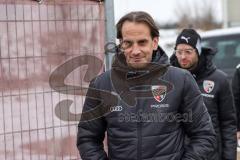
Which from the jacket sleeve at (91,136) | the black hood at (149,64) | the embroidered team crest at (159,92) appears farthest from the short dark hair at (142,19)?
the jacket sleeve at (91,136)

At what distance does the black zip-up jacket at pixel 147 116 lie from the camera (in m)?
2.86

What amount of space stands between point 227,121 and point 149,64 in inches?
66.8

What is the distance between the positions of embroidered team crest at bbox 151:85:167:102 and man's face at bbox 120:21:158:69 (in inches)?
5.6

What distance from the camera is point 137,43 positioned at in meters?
2.85

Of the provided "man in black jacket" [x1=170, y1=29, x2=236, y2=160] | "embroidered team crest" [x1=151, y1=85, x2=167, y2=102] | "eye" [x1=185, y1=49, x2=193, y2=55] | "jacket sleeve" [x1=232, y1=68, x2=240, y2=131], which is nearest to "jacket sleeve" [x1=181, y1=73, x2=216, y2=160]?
"embroidered team crest" [x1=151, y1=85, x2=167, y2=102]

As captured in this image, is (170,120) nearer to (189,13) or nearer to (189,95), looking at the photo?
(189,95)

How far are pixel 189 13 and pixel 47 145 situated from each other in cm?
5908

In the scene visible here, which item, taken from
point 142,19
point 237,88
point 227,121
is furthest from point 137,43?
point 237,88

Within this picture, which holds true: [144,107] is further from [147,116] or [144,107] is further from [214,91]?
[214,91]

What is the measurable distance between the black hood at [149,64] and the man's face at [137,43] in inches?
1.0

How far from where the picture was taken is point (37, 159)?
4.48m

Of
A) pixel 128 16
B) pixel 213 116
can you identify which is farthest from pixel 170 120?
pixel 213 116

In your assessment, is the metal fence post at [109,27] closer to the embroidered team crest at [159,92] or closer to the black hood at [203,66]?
the black hood at [203,66]

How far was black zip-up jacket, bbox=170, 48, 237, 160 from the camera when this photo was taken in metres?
4.37
